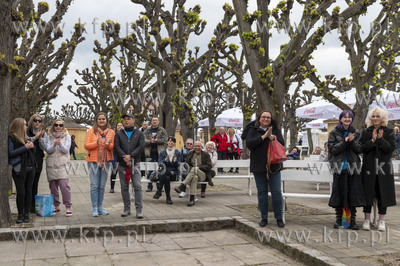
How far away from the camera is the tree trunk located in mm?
6121

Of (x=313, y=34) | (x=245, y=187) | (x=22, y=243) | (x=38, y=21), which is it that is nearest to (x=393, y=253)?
(x=313, y=34)

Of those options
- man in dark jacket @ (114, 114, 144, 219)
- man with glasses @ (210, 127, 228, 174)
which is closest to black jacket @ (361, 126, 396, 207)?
man in dark jacket @ (114, 114, 144, 219)

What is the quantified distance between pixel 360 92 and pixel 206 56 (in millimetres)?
5119

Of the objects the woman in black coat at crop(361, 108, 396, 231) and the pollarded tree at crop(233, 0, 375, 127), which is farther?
the pollarded tree at crop(233, 0, 375, 127)

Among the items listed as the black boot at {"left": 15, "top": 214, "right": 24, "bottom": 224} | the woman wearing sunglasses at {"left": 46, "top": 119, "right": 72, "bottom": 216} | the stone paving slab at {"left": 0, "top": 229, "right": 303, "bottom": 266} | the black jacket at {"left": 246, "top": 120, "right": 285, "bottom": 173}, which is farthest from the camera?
the woman wearing sunglasses at {"left": 46, "top": 119, "right": 72, "bottom": 216}

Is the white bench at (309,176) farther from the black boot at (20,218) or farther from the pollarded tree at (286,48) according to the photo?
the black boot at (20,218)

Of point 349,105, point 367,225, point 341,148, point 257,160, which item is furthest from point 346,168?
point 349,105

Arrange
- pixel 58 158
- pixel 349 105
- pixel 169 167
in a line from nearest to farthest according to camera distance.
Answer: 1. pixel 58 158
2. pixel 169 167
3. pixel 349 105

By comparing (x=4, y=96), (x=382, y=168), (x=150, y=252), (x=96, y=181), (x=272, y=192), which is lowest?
(x=150, y=252)

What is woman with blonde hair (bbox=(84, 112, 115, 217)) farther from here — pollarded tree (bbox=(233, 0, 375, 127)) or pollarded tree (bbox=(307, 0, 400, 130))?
pollarded tree (bbox=(307, 0, 400, 130))

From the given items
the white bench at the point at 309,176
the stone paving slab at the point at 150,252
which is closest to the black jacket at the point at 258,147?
the white bench at the point at 309,176

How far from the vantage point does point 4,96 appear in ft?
20.4

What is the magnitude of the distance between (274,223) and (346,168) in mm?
1417

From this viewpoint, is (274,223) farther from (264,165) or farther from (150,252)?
(150,252)
